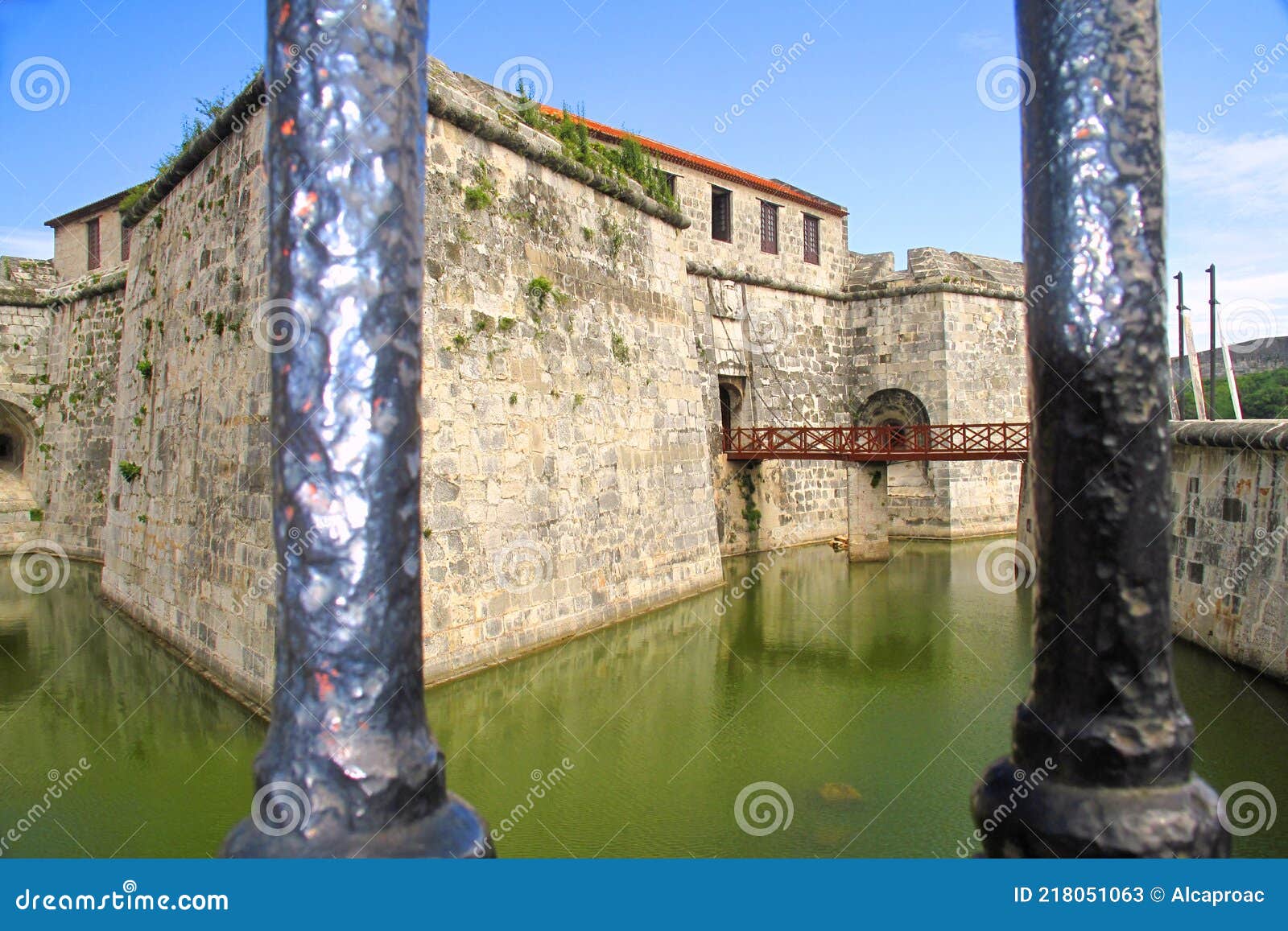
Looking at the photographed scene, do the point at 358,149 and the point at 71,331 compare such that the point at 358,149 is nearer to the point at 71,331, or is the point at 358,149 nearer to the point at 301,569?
the point at 301,569

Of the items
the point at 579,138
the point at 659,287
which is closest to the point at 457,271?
the point at 579,138

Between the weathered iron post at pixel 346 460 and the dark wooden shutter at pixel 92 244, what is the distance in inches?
861

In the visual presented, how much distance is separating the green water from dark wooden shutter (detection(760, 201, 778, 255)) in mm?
→ 8582

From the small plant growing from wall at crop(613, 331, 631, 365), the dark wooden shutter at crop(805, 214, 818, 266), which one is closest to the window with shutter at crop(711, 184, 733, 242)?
the dark wooden shutter at crop(805, 214, 818, 266)

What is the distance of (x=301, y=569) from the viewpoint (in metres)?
1.50

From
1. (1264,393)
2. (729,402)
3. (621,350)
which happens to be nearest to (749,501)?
(729,402)

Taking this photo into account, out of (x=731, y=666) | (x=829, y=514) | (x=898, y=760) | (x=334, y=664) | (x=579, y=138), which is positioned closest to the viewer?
(x=334, y=664)

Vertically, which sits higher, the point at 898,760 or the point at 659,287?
the point at 659,287

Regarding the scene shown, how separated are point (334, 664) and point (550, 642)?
26.6ft

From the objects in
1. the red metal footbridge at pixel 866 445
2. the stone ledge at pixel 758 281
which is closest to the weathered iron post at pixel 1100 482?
the red metal footbridge at pixel 866 445

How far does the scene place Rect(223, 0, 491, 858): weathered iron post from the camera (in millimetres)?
1472

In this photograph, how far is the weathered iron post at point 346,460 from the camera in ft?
4.83

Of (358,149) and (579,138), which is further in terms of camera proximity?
(579,138)

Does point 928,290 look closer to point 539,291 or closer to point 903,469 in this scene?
point 903,469
